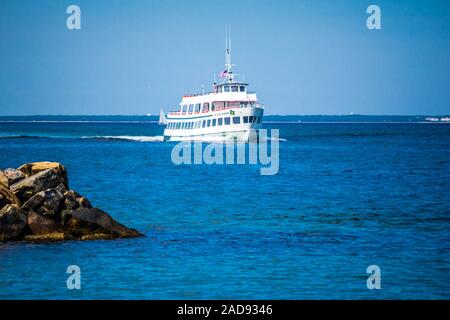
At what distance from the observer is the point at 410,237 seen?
29281 millimetres

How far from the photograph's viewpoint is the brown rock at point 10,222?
26.3 meters

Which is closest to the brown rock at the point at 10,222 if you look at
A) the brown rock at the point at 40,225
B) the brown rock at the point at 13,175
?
the brown rock at the point at 40,225

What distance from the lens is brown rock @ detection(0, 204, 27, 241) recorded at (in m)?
26.3

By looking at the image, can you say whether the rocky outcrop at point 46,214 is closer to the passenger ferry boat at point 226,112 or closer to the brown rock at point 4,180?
the brown rock at point 4,180

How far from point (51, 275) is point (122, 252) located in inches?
130

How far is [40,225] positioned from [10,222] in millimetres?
1061

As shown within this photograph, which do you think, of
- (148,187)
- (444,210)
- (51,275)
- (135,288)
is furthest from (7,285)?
(148,187)

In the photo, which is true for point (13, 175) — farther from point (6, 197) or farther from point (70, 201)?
point (70, 201)

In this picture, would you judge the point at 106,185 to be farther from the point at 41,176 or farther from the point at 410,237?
the point at 410,237

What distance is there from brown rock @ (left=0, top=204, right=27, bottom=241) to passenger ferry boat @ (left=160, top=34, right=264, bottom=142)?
67.7 m

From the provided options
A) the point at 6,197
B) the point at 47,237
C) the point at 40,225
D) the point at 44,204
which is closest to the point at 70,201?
the point at 44,204

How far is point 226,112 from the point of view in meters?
94.4

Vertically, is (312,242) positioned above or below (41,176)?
below

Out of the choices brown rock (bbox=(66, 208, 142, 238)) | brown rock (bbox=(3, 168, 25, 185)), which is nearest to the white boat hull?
brown rock (bbox=(3, 168, 25, 185))
